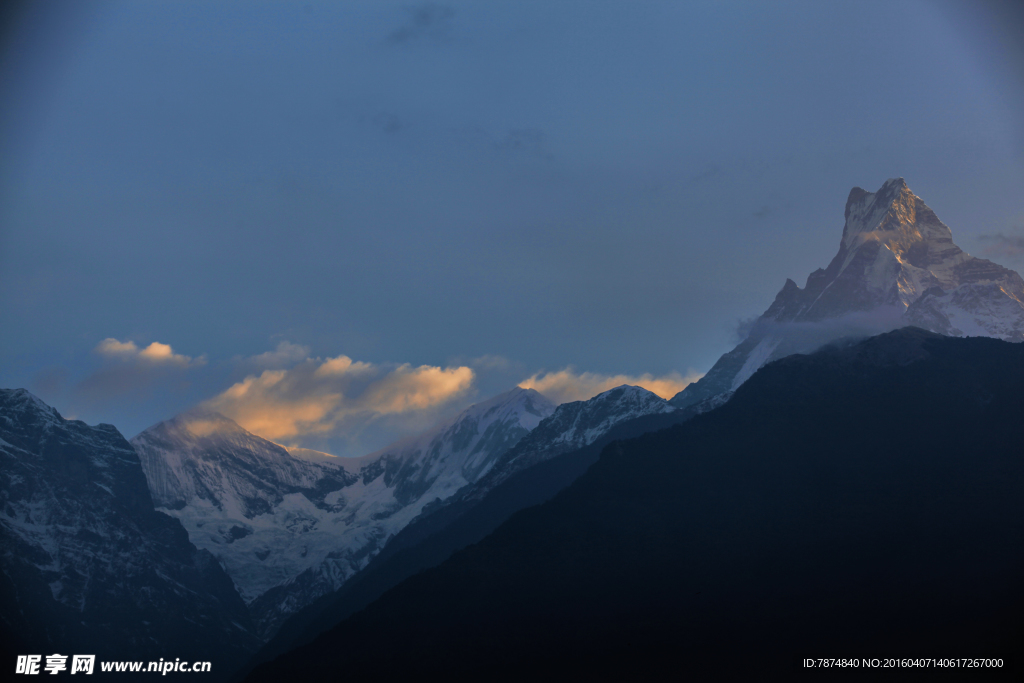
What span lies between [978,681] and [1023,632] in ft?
62.1

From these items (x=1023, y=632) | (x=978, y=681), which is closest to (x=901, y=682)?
(x=978, y=681)

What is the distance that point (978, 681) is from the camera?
624 ft

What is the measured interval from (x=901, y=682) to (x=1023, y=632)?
30243mm

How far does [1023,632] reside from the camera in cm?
19988

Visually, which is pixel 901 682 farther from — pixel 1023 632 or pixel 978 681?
pixel 1023 632

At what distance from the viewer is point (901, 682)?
195 m

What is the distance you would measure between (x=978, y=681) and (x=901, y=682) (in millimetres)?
14742
